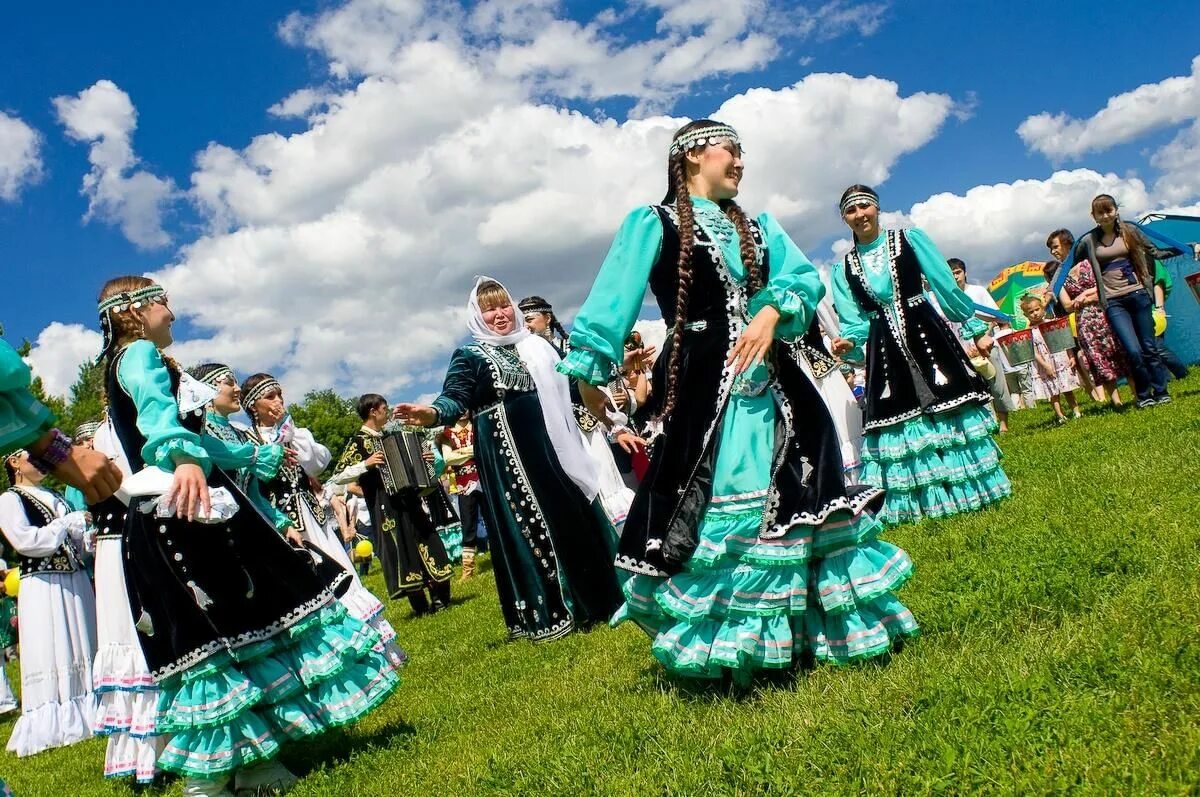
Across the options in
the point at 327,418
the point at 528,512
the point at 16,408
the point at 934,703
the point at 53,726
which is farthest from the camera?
the point at 327,418

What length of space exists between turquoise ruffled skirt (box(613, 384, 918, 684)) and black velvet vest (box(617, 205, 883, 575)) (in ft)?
0.19

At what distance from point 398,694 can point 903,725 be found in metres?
3.88

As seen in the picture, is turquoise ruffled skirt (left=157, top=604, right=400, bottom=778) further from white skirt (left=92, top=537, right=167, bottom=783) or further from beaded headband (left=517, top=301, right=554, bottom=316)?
beaded headband (left=517, top=301, right=554, bottom=316)

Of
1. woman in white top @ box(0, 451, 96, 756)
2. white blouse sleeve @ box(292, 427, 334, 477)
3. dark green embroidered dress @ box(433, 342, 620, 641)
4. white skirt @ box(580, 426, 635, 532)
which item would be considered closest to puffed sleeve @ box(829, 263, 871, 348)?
white skirt @ box(580, 426, 635, 532)

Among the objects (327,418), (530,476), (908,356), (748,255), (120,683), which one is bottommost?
(120,683)

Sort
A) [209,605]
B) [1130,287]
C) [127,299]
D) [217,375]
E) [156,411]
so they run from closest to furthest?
[156,411] < [209,605] < [127,299] < [217,375] < [1130,287]

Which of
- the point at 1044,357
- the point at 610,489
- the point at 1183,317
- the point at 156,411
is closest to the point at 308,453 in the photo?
the point at 610,489

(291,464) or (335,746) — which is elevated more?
(291,464)

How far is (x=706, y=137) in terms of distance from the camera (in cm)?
383

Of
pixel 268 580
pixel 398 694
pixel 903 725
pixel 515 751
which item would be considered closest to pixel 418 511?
pixel 398 694

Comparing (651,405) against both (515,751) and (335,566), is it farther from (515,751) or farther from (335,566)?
(335,566)

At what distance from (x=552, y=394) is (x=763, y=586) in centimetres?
346

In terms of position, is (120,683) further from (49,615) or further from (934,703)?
(934,703)

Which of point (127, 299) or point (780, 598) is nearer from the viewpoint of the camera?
point (780, 598)
